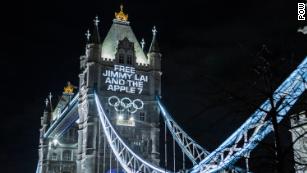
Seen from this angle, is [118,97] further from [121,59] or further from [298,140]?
[298,140]

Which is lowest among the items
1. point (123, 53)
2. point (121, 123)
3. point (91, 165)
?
point (91, 165)

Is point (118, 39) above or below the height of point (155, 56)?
above

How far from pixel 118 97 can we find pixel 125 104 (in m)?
1.28

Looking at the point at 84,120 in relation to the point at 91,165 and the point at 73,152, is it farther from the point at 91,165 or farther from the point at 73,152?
the point at 73,152

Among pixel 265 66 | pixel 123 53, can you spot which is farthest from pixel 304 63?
pixel 123 53

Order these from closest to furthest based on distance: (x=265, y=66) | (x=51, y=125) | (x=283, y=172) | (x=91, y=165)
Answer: (x=283, y=172) → (x=265, y=66) → (x=91, y=165) → (x=51, y=125)

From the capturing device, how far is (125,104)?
6838 centimetres

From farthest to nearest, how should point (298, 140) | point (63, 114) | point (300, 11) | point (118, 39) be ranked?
1. point (63, 114)
2. point (118, 39)
3. point (298, 140)
4. point (300, 11)

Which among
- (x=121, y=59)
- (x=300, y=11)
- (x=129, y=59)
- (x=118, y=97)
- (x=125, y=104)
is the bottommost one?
(x=300, y=11)

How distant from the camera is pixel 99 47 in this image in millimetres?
71125

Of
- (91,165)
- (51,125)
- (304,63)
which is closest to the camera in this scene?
(304,63)

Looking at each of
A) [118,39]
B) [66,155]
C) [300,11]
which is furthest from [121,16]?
[300,11]

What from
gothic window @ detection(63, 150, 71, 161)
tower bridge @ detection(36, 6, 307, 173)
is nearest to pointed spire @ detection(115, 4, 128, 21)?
tower bridge @ detection(36, 6, 307, 173)

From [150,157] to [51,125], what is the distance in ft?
127
